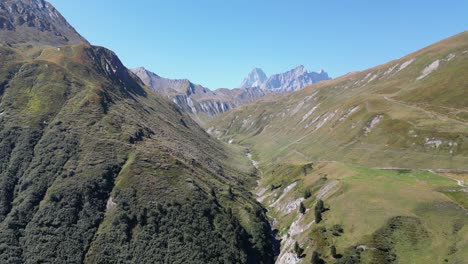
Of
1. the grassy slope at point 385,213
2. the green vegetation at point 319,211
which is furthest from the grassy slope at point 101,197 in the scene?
the grassy slope at point 385,213

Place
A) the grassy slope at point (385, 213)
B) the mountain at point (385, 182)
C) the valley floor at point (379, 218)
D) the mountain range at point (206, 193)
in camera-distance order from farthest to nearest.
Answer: the mountain range at point (206, 193)
the mountain at point (385, 182)
the valley floor at point (379, 218)
the grassy slope at point (385, 213)

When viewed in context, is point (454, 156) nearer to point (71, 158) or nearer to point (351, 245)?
point (351, 245)

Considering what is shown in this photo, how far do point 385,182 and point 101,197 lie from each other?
7948 centimetres

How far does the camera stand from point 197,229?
8775 centimetres

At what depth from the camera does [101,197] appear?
3691 inches

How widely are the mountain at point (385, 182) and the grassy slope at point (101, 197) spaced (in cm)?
1804

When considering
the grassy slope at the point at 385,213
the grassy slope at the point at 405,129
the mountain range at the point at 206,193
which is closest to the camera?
the grassy slope at the point at 385,213

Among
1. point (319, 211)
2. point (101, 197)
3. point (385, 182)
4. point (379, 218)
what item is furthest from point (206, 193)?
point (385, 182)

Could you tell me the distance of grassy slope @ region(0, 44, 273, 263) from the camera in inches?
3159

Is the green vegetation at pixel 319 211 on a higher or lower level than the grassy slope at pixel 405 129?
lower

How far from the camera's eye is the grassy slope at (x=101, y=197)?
263 feet

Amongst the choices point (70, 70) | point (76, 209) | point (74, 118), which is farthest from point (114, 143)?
point (70, 70)

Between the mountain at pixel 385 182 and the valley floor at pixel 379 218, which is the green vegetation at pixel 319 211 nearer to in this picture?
the mountain at pixel 385 182

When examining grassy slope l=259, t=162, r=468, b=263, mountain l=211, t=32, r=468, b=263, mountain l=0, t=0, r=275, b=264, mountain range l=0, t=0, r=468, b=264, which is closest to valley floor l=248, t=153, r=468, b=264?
grassy slope l=259, t=162, r=468, b=263
